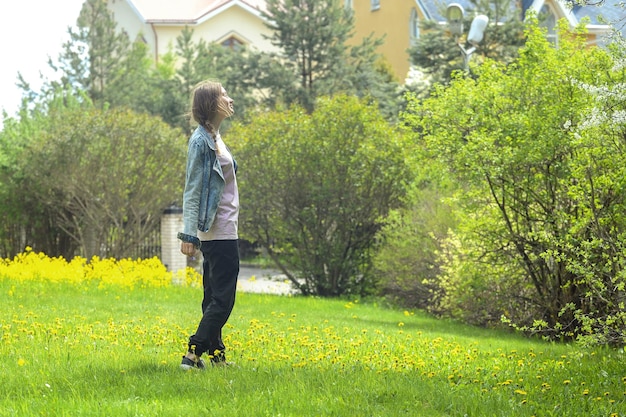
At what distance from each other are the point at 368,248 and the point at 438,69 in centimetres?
1381

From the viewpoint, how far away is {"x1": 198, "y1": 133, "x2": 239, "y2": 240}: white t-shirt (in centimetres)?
698

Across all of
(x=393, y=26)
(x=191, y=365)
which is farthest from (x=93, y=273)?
(x=393, y=26)

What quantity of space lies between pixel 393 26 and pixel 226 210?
39.0 m

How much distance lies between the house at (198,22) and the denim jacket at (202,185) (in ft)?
134

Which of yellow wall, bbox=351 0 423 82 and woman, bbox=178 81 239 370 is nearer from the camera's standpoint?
woman, bbox=178 81 239 370

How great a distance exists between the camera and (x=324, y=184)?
1838cm

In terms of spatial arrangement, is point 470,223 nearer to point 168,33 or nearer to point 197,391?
point 197,391

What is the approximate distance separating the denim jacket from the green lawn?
1062 millimetres

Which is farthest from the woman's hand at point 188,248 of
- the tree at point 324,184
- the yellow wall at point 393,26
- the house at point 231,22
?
the yellow wall at point 393,26

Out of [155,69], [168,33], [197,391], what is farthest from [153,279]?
[168,33]

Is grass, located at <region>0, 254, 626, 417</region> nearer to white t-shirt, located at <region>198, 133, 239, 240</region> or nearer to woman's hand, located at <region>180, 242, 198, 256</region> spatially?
woman's hand, located at <region>180, 242, 198, 256</region>

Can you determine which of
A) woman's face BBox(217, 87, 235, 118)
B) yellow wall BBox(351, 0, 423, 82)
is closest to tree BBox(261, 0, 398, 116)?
yellow wall BBox(351, 0, 423, 82)

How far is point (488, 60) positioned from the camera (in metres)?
12.2

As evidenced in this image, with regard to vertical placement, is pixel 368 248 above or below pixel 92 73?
below
